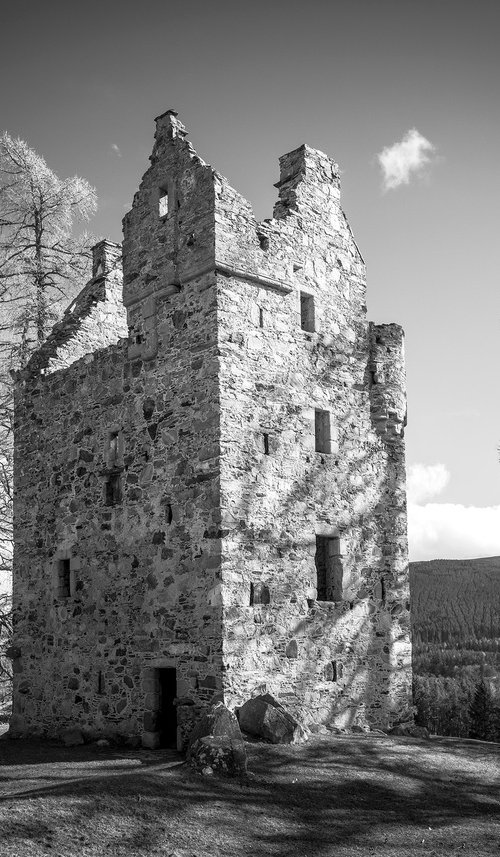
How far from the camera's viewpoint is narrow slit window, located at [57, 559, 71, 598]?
17.0 meters

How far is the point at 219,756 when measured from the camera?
1127 centimetres

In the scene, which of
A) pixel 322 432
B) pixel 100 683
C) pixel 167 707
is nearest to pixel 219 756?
pixel 167 707

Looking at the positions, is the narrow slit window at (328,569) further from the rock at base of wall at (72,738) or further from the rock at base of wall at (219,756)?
the rock at base of wall at (72,738)

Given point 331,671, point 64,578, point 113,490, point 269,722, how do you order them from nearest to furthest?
point 269,722, point 331,671, point 113,490, point 64,578

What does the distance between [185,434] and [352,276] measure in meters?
5.14

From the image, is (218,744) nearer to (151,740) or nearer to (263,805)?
(263,805)

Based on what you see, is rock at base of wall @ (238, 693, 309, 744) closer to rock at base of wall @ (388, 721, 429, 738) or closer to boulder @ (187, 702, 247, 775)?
boulder @ (187, 702, 247, 775)

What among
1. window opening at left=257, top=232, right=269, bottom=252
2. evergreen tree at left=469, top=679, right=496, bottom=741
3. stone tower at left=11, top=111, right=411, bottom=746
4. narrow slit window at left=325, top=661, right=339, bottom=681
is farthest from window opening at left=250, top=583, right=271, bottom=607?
evergreen tree at left=469, top=679, right=496, bottom=741

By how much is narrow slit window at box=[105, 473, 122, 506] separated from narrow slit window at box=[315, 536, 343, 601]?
12.0ft

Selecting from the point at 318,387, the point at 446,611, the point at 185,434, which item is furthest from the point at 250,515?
the point at 446,611

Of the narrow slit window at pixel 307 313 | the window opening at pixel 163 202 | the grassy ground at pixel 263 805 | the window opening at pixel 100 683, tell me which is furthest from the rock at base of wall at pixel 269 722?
the window opening at pixel 163 202

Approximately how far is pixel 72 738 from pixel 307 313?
864cm

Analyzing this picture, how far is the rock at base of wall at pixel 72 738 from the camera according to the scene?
50.0ft

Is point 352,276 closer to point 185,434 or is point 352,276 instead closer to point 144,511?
point 185,434
